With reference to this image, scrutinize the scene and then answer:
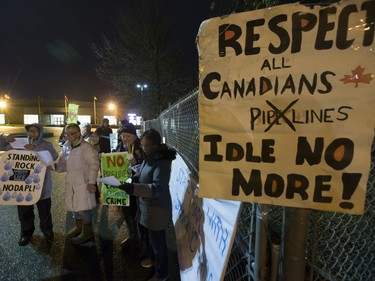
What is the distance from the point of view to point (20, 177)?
398 centimetres

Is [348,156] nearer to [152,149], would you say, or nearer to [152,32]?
[152,149]

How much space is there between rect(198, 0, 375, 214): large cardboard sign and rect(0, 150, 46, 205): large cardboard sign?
11.8 ft

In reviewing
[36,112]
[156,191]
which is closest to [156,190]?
[156,191]

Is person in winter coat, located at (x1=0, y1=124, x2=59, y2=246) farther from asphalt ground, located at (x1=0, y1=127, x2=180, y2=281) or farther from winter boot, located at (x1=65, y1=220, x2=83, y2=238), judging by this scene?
winter boot, located at (x1=65, y1=220, x2=83, y2=238)

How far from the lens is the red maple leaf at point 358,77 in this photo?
3.81 feet

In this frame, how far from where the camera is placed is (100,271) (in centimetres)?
337

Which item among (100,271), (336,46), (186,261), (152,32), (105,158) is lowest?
(100,271)

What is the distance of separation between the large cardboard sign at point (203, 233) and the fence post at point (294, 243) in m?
0.30

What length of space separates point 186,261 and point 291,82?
2175 mm

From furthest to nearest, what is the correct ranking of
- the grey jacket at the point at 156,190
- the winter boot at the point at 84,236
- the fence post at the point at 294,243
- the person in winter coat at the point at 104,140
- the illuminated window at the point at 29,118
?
the illuminated window at the point at 29,118
the person in winter coat at the point at 104,140
the winter boot at the point at 84,236
the grey jacket at the point at 156,190
the fence post at the point at 294,243

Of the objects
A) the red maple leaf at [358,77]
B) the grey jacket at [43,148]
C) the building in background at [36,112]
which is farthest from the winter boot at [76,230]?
the building in background at [36,112]

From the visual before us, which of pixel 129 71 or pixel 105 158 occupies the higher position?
pixel 129 71

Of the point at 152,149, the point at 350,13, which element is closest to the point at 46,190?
the point at 152,149

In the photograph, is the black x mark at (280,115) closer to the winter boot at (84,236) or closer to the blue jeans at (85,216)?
the blue jeans at (85,216)
